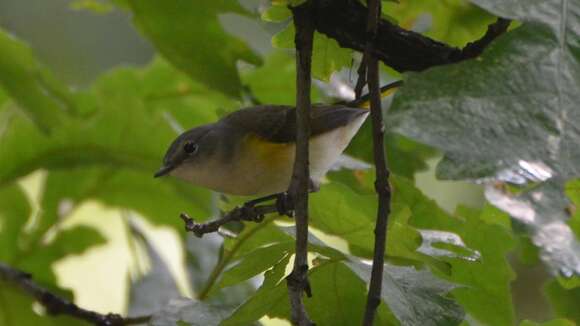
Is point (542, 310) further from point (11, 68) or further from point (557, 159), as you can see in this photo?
point (557, 159)

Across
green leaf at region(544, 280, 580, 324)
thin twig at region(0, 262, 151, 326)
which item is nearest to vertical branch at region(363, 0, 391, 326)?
green leaf at region(544, 280, 580, 324)

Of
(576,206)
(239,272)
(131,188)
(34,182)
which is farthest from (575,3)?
(34,182)

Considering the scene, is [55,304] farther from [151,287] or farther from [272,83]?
[272,83]

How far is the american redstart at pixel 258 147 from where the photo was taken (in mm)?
1521

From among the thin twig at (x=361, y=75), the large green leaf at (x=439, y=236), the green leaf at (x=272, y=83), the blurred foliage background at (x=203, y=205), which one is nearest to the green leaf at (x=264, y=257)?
the blurred foliage background at (x=203, y=205)

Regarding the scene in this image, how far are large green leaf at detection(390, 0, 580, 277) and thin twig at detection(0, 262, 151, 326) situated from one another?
87cm

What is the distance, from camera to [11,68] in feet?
6.07

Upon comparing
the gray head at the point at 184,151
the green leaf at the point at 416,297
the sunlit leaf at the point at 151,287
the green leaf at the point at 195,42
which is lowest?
the sunlit leaf at the point at 151,287

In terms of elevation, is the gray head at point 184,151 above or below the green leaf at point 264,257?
below

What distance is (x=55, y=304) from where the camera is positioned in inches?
68.2

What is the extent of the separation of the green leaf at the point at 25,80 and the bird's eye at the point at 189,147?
327mm

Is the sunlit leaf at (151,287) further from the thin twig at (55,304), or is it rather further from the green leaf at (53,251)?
the thin twig at (55,304)

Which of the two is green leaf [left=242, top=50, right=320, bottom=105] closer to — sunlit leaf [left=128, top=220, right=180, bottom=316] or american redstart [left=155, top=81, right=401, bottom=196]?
american redstart [left=155, top=81, right=401, bottom=196]

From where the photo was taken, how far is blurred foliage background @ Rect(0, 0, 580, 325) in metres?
1.25
